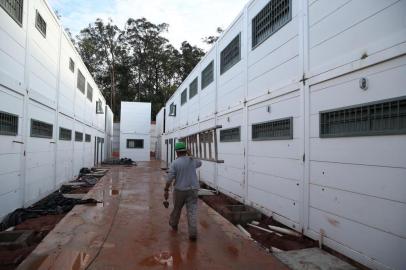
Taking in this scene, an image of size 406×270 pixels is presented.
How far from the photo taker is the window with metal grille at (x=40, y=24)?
8.57 meters

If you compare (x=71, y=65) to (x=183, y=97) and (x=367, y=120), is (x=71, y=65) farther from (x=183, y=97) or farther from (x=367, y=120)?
(x=367, y=120)

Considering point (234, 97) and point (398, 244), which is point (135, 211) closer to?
point (234, 97)

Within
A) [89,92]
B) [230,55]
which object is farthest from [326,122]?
[89,92]

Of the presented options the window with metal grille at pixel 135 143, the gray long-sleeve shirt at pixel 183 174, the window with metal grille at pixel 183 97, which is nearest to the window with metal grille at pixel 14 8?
the gray long-sleeve shirt at pixel 183 174

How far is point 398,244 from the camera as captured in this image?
12.5 ft

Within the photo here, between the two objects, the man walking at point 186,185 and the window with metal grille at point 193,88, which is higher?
the window with metal grille at point 193,88

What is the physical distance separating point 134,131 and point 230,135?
806 inches

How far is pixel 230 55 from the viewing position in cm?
1045

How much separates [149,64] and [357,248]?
4292 cm

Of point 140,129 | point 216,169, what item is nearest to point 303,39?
point 216,169

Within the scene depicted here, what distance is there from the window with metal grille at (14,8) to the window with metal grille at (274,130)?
5.88m

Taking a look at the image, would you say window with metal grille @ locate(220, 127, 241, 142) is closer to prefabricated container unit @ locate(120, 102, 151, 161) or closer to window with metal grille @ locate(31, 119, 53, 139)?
window with metal grille @ locate(31, 119, 53, 139)

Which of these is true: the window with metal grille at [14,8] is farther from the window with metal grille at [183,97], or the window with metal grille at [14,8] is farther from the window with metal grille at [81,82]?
the window with metal grille at [183,97]

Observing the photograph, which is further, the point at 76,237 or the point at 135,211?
the point at 135,211
